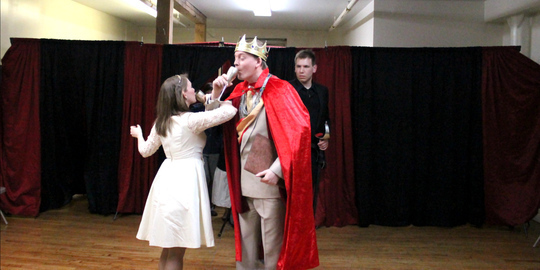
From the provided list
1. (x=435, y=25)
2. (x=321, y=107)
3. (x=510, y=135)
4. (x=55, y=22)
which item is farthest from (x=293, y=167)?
(x=55, y=22)

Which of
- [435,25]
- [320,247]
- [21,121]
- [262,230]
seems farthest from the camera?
[435,25]

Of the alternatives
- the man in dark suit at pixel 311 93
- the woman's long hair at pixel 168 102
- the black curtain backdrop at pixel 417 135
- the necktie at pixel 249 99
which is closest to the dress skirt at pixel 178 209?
the woman's long hair at pixel 168 102

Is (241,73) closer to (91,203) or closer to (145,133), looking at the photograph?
(145,133)

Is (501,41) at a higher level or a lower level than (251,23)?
lower

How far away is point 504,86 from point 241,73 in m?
3.32

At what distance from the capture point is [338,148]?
408 cm

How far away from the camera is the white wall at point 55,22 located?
4.36 m

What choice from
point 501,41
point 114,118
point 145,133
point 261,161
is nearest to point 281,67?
point 145,133

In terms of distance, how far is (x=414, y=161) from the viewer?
4.10 metres

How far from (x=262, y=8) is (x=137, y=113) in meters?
3.62

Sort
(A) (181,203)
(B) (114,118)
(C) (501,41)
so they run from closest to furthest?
1. (A) (181,203)
2. (B) (114,118)
3. (C) (501,41)

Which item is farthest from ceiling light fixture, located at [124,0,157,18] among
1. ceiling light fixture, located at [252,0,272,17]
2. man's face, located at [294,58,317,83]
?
man's face, located at [294,58,317,83]

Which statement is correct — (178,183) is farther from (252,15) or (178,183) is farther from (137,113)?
(252,15)

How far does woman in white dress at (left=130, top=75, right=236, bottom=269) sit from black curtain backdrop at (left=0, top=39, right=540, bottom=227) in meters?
2.13
